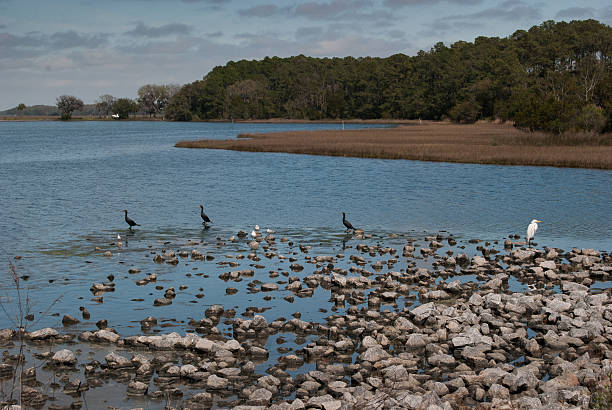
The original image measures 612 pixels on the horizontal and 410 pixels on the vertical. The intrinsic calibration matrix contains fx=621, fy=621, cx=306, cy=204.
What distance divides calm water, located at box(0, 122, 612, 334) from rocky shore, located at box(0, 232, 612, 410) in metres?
1.25

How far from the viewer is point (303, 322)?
16109 millimetres

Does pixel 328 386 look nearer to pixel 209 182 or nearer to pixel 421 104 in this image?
pixel 209 182

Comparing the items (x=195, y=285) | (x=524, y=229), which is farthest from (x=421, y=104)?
(x=195, y=285)

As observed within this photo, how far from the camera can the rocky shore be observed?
11.9 m

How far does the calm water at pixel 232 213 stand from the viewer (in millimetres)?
19984

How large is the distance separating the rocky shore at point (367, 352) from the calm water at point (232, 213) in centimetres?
125

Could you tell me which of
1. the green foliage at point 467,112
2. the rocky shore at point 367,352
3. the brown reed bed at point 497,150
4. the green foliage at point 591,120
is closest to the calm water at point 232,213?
the rocky shore at point 367,352

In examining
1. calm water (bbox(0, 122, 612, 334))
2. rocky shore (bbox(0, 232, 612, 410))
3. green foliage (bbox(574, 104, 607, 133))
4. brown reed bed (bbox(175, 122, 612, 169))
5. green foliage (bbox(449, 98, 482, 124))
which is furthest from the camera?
green foliage (bbox(449, 98, 482, 124))

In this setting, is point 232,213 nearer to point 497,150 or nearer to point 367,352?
point 367,352

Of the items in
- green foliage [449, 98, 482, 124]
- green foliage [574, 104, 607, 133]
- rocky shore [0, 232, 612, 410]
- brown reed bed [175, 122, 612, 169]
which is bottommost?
rocky shore [0, 232, 612, 410]

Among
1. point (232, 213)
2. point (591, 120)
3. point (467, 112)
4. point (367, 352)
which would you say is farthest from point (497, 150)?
point (467, 112)

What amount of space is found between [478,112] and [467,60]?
4424cm

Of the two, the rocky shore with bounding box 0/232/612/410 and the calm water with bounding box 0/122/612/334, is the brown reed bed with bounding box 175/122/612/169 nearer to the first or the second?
the calm water with bounding box 0/122/612/334

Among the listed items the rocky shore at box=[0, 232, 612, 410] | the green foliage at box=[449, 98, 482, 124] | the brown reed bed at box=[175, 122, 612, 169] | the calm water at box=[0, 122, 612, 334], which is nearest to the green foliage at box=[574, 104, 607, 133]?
the brown reed bed at box=[175, 122, 612, 169]
